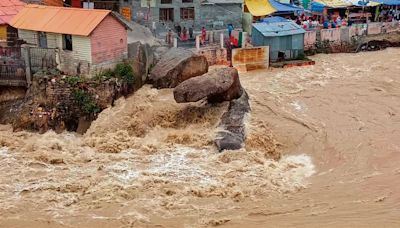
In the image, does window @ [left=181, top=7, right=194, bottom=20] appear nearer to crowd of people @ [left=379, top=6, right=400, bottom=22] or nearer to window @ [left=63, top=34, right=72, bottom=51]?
window @ [left=63, top=34, right=72, bottom=51]

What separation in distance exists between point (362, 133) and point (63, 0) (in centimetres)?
2027

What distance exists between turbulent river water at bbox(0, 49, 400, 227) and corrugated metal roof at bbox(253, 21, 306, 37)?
560 cm

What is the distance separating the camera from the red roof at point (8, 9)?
2911 cm

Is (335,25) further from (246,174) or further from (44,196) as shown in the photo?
(44,196)

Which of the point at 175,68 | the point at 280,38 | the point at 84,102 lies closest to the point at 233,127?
the point at 175,68

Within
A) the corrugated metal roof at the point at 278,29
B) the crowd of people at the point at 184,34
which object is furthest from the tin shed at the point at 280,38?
the crowd of people at the point at 184,34

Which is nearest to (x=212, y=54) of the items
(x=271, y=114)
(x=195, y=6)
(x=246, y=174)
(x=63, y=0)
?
(x=195, y=6)

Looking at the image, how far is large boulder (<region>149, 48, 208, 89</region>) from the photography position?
2678 cm

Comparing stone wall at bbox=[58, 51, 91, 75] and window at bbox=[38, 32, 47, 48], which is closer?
stone wall at bbox=[58, 51, 91, 75]

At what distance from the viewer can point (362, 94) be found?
92.6 ft

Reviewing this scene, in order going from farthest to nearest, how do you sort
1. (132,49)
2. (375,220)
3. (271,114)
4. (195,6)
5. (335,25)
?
(335,25)
(195,6)
(132,49)
(271,114)
(375,220)

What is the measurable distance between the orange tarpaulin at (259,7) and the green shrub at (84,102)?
612 inches

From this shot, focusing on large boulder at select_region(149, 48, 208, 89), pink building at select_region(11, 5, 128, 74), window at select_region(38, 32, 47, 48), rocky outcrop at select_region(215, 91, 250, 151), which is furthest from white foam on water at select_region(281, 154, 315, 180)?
window at select_region(38, 32, 47, 48)

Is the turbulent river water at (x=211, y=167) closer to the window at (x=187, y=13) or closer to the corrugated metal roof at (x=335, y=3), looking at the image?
the window at (x=187, y=13)
